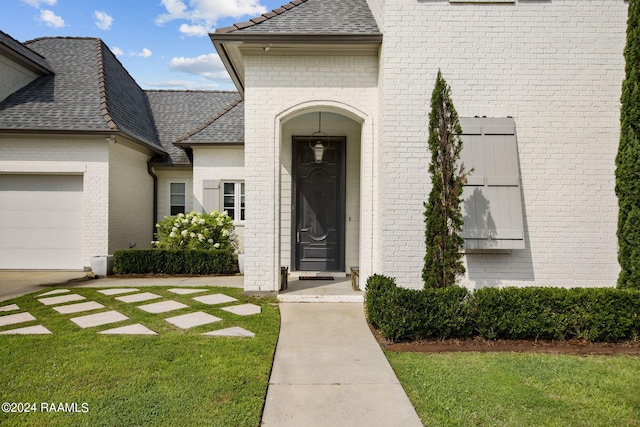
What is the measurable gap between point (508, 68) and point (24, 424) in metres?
6.89

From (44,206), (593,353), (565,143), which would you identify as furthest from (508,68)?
(44,206)

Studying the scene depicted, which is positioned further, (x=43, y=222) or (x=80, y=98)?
(x=80, y=98)

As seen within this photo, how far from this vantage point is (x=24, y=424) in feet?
8.55

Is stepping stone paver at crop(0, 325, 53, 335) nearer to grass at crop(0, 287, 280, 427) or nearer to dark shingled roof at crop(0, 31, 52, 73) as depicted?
grass at crop(0, 287, 280, 427)

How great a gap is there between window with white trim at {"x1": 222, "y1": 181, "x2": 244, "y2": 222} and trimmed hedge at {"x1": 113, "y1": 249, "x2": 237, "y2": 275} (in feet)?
6.88

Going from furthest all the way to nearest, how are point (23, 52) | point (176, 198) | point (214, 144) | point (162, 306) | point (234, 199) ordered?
1. point (176, 198)
2. point (234, 199)
3. point (214, 144)
4. point (23, 52)
5. point (162, 306)

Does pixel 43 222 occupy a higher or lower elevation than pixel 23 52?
lower

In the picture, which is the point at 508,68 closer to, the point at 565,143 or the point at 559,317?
the point at 565,143

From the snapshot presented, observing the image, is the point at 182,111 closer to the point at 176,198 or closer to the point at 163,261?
the point at 176,198

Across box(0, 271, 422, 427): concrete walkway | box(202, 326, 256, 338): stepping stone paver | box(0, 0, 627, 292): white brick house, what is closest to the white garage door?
box(0, 271, 422, 427): concrete walkway

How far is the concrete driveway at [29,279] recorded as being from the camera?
6.75 meters

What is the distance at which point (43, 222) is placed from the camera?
8883 mm

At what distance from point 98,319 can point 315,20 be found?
579 centimetres

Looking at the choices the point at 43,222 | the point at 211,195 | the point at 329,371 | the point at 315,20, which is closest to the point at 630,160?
the point at 329,371
